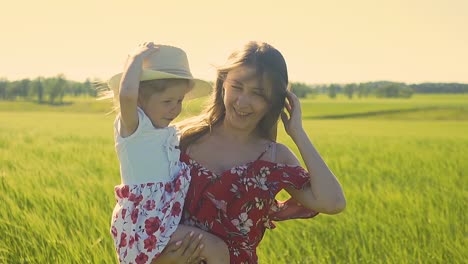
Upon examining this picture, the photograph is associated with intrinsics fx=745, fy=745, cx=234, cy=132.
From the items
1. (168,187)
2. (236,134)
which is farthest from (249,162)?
(168,187)

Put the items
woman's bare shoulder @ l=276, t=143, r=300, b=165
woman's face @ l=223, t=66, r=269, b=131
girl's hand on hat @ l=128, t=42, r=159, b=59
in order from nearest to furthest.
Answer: girl's hand on hat @ l=128, t=42, r=159, b=59 → woman's face @ l=223, t=66, r=269, b=131 → woman's bare shoulder @ l=276, t=143, r=300, b=165

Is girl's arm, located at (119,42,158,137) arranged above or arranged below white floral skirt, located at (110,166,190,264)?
above

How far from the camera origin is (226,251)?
2426 millimetres

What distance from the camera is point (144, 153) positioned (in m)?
2.33

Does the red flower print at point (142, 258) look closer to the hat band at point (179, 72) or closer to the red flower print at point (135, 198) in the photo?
the red flower print at point (135, 198)

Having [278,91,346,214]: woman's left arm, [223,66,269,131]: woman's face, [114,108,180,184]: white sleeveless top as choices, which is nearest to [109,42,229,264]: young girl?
[114,108,180,184]: white sleeveless top

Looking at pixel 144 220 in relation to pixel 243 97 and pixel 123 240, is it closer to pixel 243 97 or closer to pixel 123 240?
pixel 123 240

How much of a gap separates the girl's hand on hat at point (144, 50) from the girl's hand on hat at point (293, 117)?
49cm

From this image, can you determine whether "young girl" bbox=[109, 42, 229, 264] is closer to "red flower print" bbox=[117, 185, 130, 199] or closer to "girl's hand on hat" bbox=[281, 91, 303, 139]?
"red flower print" bbox=[117, 185, 130, 199]

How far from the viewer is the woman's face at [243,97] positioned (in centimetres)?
248

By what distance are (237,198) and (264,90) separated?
0.37 metres

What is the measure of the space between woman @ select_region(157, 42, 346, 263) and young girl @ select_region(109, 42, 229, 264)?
3.4 inches

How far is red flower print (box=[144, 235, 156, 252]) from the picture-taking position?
232 centimetres

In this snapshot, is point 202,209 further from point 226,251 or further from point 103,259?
point 103,259
